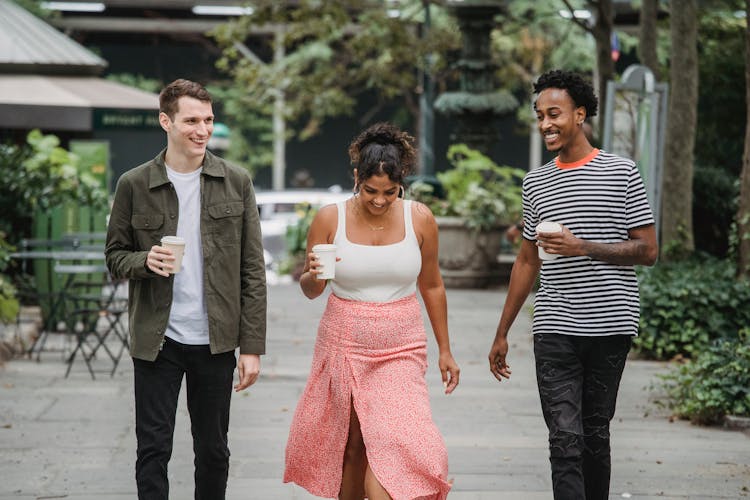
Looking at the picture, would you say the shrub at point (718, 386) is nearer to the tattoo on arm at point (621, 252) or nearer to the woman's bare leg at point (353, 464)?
the tattoo on arm at point (621, 252)

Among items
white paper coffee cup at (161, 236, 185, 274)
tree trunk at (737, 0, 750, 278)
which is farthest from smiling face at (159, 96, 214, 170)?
tree trunk at (737, 0, 750, 278)

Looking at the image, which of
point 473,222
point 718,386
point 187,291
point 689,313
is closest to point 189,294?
point 187,291

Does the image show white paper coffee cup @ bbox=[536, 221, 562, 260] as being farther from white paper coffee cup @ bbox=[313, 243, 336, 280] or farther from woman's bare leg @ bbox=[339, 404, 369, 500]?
woman's bare leg @ bbox=[339, 404, 369, 500]

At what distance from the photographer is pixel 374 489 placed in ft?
14.5

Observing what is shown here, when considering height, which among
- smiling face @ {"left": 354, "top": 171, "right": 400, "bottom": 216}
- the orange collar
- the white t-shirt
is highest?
the orange collar

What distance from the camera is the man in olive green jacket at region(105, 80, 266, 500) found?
14.2 ft

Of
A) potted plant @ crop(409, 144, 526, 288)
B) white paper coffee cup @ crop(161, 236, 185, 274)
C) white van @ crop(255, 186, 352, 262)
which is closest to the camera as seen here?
white paper coffee cup @ crop(161, 236, 185, 274)

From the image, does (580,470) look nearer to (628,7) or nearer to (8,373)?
(8,373)

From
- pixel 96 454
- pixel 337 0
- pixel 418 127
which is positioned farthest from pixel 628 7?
pixel 96 454

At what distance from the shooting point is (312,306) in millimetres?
14164

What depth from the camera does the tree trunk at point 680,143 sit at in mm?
A: 12289

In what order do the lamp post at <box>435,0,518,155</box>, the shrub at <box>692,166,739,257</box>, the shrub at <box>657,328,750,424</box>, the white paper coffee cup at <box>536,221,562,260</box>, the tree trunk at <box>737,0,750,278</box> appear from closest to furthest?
the white paper coffee cup at <box>536,221,562,260</box> < the shrub at <box>657,328,750,424</box> < the tree trunk at <box>737,0,750,278</box> < the shrub at <box>692,166,739,257</box> < the lamp post at <box>435,0,518,155</box>

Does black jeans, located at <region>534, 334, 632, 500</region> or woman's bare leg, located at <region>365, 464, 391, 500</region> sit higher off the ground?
black jeans, located at <region>534, 334, 632, 500</region>

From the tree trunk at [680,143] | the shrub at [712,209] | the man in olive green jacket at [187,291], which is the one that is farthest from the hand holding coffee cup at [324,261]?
the shrub at [712,209]
